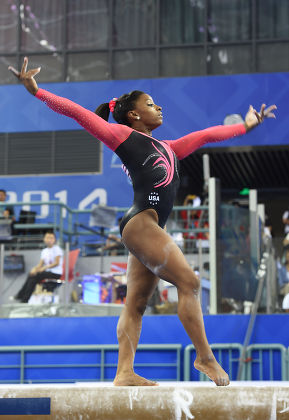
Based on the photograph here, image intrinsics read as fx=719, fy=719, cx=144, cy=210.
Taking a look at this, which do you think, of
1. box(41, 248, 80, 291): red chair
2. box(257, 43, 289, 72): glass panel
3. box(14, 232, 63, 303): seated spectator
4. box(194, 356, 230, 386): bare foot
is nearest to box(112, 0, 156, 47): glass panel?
box(257, 43, 289, 72): glass panel

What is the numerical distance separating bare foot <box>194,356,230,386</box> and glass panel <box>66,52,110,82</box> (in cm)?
1309

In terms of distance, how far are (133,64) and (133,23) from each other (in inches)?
37.5

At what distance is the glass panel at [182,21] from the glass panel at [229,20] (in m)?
0.22

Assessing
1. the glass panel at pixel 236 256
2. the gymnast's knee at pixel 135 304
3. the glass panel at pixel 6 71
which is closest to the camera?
the gymnast's knee at pixel 135 304

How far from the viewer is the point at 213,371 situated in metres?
3.24

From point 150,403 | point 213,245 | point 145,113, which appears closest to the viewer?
point 150,403

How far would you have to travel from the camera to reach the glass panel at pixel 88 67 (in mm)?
15875

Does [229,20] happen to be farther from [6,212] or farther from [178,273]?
[178,273]

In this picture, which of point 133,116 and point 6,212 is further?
point 6,212

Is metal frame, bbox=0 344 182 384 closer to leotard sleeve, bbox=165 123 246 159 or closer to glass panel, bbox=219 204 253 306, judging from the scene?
glass panel, bbox=219 204 253 306

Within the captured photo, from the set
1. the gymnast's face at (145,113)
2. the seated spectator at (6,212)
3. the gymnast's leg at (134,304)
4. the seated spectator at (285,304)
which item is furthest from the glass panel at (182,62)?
the gymnast's leg at (134,304)

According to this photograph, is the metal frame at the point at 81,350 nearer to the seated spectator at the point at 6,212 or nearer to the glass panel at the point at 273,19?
the seated spectator at the point at 6,212

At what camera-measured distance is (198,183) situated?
16.2 metres

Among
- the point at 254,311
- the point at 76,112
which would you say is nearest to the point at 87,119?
the point at 76,112
